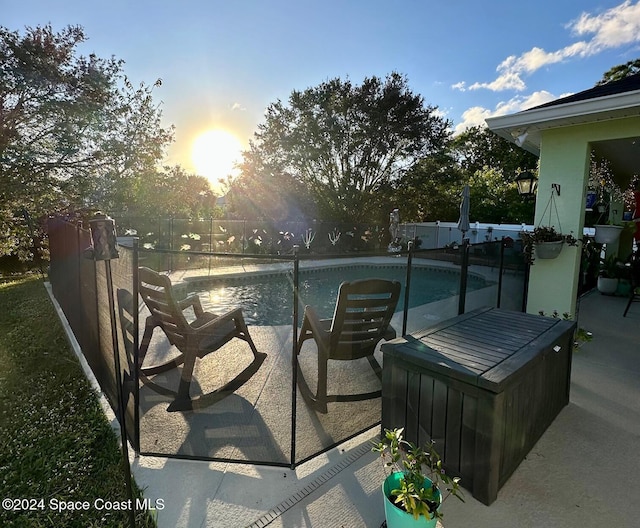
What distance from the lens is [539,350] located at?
2.25 metres

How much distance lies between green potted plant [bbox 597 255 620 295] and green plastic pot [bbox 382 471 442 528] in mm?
7238

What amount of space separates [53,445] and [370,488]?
2207 millimetres

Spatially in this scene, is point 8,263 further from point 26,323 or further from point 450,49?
point 450,49

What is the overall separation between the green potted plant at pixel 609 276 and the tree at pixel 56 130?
1118cm

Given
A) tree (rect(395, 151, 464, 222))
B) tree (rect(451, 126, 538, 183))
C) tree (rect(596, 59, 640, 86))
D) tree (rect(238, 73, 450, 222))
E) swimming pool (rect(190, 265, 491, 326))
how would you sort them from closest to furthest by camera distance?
swimming pool (rect(190, 265, 491, 326)), tree (rect(238, 73, 450, 222)), tree (rect(596, 59, 640, 86)), tree (rect(395, 151, 464, 222)), tree (rect(451, 126, 538, 183))

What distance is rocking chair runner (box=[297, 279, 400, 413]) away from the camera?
2633mm

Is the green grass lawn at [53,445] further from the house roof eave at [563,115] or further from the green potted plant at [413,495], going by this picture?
the house roof eave at [563,115]

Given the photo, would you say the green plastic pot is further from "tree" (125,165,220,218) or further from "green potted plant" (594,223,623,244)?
"tree" (125,165,220,218)

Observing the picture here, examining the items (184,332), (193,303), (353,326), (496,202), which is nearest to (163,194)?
(193,303)

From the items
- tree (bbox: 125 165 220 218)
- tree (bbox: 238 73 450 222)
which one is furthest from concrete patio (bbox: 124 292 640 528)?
tree (bbox: 238 73 450 222)

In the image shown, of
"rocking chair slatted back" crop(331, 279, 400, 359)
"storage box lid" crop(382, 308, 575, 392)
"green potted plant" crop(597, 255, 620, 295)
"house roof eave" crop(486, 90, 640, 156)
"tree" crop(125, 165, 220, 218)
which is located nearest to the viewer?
"storage box lid" crop(382, 308, 575, 392)

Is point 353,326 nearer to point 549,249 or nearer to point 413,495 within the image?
point 413,495

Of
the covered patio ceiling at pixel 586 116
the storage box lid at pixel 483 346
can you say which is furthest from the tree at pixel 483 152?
the storage box lid at pixel 483 346

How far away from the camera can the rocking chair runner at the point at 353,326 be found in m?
2.63
